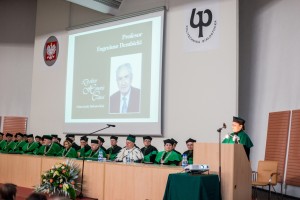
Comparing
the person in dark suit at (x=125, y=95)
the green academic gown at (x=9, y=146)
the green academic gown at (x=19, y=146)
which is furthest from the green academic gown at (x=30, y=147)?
the person in dark suit at (x=125, y=95)

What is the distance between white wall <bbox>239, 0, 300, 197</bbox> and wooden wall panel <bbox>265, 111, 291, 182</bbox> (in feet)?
0.65

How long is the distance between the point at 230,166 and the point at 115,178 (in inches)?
65.5

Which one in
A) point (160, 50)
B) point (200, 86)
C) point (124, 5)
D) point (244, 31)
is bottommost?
point (200, 86)

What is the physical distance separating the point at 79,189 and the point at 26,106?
7332 millimetres

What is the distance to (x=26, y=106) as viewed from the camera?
12.0 m

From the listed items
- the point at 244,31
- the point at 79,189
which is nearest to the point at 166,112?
the point at 244,31

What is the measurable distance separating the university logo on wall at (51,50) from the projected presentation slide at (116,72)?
0.87 metres

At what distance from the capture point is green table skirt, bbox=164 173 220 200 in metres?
3.70

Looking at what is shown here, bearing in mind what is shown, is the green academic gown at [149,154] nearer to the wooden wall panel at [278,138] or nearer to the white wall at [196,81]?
the white wall at [196,81]

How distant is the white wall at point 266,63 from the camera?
678cm

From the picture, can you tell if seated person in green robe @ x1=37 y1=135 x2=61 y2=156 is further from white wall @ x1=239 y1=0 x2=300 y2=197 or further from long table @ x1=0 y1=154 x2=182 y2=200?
white wall @ x1=239 y1=0 x2=300 y2=197

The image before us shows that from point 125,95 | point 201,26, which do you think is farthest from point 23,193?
point 201,26

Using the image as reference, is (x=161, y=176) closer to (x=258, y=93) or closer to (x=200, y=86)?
(x=200, y=86)

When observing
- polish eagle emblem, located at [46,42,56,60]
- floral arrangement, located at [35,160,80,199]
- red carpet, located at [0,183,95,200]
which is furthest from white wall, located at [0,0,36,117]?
floral arrangement, located at [35,160,80,199]
